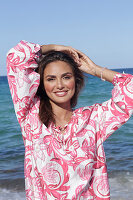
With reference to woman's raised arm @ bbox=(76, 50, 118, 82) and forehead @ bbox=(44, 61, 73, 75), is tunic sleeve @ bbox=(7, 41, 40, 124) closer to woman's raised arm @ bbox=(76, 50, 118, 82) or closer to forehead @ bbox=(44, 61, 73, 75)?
forehead @ bbox=(44, 61, 73, 75)

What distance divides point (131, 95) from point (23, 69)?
0.78 m

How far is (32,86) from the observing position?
96.4 inches

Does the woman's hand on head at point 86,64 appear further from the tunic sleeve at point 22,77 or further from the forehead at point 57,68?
the tunic sleeve at point 22,77

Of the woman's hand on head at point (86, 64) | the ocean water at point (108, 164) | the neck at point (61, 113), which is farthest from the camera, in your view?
the ocean water at point (108, 164)

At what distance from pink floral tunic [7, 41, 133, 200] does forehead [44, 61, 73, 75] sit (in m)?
0.10

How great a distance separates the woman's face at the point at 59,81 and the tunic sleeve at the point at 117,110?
28 cm

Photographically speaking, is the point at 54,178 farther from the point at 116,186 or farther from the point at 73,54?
the point at 116,186

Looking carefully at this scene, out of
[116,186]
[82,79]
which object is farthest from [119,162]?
[82,79]

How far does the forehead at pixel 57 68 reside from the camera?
245 cm

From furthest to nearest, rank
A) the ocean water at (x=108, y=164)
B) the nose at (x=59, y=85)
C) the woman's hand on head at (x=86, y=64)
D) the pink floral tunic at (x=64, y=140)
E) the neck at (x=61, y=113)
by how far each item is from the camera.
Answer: the ocean water at (x=108, y=164) < the woman's hand on head at (x=86, y=64) < the neck at (x=61, y=113) < the nose at (x=59, y=85) < the pink floral tunic at (x=64, y=140)

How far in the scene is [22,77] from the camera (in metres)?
2.41

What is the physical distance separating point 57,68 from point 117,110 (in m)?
0.52

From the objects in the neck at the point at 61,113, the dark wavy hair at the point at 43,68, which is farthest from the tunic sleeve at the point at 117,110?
the dark wavy hair at the point at 43,68

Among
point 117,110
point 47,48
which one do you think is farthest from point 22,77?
point 117,110
